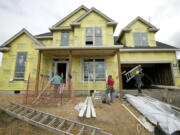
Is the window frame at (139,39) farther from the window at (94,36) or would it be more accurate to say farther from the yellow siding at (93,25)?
the window at (94,36)

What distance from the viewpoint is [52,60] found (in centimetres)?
844

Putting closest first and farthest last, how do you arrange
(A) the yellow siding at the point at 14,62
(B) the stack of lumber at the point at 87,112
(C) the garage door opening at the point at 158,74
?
(B) the stack of lumber at the point at 87,112 < (A) the yellow siding at the point at 14,62 < (C) the garage door opening at the point at 158,74

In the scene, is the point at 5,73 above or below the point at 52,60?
below

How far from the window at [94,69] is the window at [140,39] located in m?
4.48

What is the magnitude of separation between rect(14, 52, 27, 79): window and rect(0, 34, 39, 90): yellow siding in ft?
0.92

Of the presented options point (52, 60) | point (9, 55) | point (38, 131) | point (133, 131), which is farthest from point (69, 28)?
point (133, 131)

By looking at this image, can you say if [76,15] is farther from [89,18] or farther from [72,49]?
[72,49]

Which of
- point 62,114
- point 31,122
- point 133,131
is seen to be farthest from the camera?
point 62,114

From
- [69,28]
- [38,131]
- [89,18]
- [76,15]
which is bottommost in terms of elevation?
[38,131]

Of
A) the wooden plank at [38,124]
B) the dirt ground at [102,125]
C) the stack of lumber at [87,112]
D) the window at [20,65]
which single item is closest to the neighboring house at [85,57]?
the window at [20,65]

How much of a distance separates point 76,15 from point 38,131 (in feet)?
36.0

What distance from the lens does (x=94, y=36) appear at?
8539 mm

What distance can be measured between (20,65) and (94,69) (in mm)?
6904

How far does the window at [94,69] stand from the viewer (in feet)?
25.8
